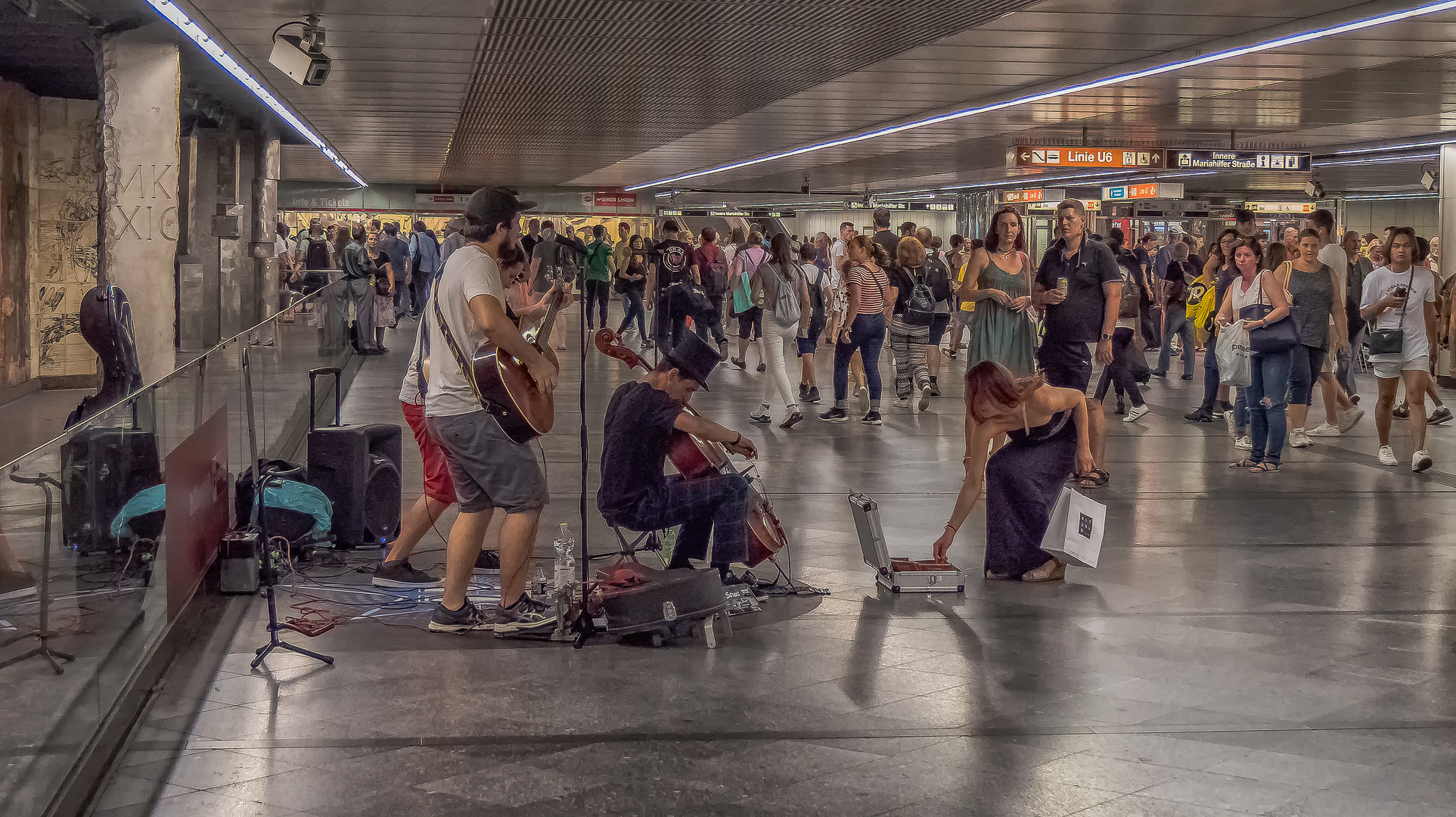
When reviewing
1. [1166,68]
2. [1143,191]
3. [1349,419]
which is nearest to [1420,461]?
[1349,419]

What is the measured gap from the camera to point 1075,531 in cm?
620

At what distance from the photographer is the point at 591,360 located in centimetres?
1839

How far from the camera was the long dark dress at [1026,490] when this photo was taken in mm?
6355

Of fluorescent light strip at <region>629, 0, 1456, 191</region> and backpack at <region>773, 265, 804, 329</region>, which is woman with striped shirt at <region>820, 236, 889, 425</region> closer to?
backpack at <region>773, 265, 804, 329</region>

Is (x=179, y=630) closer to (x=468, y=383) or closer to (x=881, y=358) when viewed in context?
(x=468, y=383)

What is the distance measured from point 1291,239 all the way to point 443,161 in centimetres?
2291

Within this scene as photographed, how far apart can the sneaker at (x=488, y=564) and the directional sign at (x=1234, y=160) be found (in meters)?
14.6

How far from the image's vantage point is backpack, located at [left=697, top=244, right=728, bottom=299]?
57.8 ft

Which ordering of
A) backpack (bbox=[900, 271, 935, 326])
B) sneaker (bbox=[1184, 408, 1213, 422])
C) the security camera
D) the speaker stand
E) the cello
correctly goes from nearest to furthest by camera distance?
the speaker stand
the cello
the security camera
sneaker (bbox=[1184, 408, 1213, 422])
backpack (bbox=[900, 271, 935, 326])

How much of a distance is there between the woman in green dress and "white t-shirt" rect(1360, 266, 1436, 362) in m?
2.98

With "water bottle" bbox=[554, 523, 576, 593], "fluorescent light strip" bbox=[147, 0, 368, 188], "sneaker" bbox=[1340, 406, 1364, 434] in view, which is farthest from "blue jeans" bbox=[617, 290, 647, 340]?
"water bottle" bbox=[554, 523, 576, 593]

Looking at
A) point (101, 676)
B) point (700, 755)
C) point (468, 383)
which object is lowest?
point (700, 755)

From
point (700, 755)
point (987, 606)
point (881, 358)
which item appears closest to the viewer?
point (700, 755)

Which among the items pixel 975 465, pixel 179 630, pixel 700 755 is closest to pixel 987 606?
pixel 975 465
